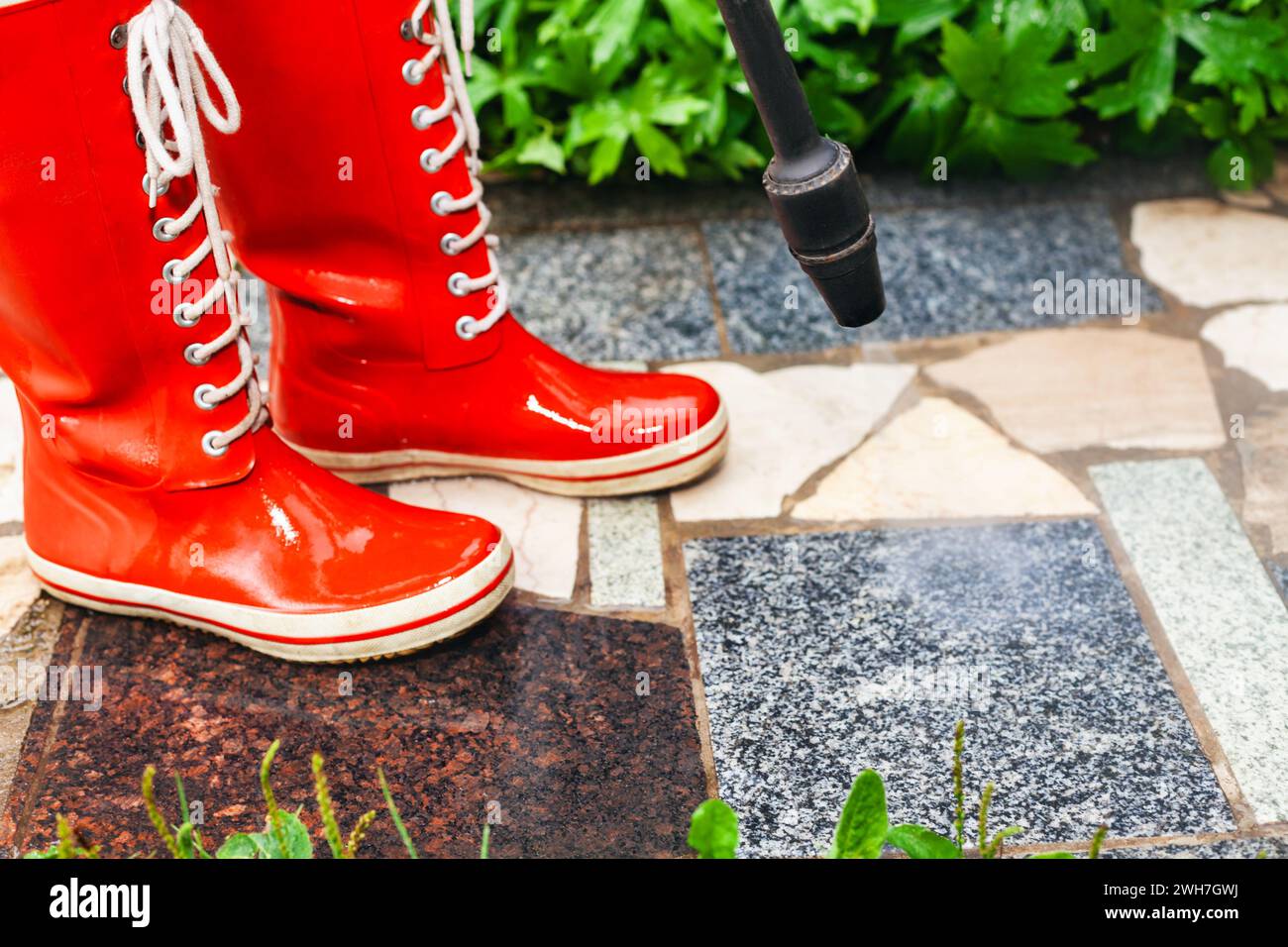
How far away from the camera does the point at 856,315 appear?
1.30 metres

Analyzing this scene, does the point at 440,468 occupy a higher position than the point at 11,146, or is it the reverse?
the point at 11,146

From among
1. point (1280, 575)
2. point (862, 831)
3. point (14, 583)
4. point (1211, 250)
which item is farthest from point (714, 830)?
point (1211, 250)

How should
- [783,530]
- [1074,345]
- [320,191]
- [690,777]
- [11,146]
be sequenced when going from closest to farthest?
[11,146] < [690,777] < [320,191] < [783,530] < [1074,345]

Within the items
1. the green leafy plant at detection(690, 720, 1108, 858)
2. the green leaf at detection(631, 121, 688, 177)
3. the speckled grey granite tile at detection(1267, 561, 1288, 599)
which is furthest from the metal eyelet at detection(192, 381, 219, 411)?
the speckled grey granite tile at detection(1267, 561, 1288, 599)

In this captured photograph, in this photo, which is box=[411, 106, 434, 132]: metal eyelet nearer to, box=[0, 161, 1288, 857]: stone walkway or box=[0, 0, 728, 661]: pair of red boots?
box=[0, 0, 728, 661]: pair of red boots

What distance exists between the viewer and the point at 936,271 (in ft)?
7.52

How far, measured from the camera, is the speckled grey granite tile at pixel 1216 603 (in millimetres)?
1429

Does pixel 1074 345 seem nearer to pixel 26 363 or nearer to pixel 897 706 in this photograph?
pixel 897 706

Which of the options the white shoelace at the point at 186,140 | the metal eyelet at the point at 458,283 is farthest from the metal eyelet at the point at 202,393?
the metal eyelet at the point at 458,283

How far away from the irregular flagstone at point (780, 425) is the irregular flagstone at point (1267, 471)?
1.58 feet

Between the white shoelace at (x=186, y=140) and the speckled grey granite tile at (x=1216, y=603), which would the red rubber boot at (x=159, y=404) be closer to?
the white shoelace at (x=186, y=140)

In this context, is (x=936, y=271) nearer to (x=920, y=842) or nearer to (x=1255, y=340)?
(x=1255, y=340)

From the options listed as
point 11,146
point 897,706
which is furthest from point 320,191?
point 897,706

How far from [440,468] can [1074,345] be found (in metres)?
0.99
